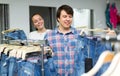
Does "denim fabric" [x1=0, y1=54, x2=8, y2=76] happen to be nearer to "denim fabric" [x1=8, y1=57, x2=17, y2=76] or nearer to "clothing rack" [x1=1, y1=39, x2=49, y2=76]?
"denim fabric" [x1=8, y1=57, x2=17, y2=76]

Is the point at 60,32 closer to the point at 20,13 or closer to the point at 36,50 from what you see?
the point at 36,50

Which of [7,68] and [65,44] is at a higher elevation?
[65,44]

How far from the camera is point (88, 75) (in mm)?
1674

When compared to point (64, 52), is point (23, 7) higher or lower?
higher

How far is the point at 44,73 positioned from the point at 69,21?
625mm

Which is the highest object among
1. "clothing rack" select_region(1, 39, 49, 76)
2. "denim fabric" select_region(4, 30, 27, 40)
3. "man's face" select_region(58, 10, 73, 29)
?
"man's face" select_region(58, 10, 73, 29)

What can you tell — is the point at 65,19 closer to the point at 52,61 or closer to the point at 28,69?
the point at 52,61

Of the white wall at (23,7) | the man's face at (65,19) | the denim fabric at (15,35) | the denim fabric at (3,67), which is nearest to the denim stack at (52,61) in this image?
the denim fabric at (3,67)

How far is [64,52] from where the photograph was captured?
2.96 meters

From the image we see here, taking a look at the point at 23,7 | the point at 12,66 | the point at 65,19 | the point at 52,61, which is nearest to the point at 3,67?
the point at 12,66

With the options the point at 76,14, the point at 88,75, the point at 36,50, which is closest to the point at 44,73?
the point at 36,50

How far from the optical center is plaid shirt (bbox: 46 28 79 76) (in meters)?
2.96

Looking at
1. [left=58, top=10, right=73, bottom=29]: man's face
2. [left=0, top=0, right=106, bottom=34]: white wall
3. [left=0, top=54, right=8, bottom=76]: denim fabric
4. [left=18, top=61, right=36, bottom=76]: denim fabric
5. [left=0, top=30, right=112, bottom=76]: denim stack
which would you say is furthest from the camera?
[left=0, top=0, right=106, bottom=34]: white wall

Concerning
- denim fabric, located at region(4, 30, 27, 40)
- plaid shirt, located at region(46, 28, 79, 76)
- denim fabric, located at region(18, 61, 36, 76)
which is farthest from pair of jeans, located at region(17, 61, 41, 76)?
denim fabric, located at region(4, 30, 27, 40)
